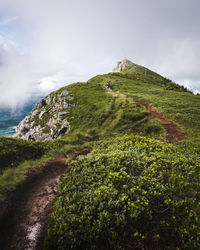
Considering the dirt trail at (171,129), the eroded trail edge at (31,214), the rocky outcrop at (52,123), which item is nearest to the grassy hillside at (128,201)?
the eroded trail edge at (31,214)

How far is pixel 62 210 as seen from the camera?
782cm

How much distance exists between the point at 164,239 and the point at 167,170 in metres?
4.80

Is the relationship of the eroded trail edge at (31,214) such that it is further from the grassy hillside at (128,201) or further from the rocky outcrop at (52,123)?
the rocky outcrop at (52,123)

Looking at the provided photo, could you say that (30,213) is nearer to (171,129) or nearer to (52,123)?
(171,129)

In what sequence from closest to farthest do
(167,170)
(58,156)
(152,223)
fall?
(152,223)
(167,170)
(58,156)

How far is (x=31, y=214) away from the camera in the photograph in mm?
8672

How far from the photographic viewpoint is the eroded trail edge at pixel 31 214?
22.9 ft

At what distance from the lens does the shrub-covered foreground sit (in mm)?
6074

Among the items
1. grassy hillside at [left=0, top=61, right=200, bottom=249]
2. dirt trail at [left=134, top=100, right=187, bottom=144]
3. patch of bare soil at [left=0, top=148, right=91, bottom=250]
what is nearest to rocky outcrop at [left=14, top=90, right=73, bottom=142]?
grassy hillside at [left=0, top=61, right=200, bottom=249]

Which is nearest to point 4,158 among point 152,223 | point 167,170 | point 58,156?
point 58,156

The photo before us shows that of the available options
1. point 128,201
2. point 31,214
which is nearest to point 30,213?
point 31,214

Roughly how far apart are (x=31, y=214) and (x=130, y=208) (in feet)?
21.9

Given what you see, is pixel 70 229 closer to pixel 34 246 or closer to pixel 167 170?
pixel 34 246

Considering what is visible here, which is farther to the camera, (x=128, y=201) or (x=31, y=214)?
(x=31, y=214)
